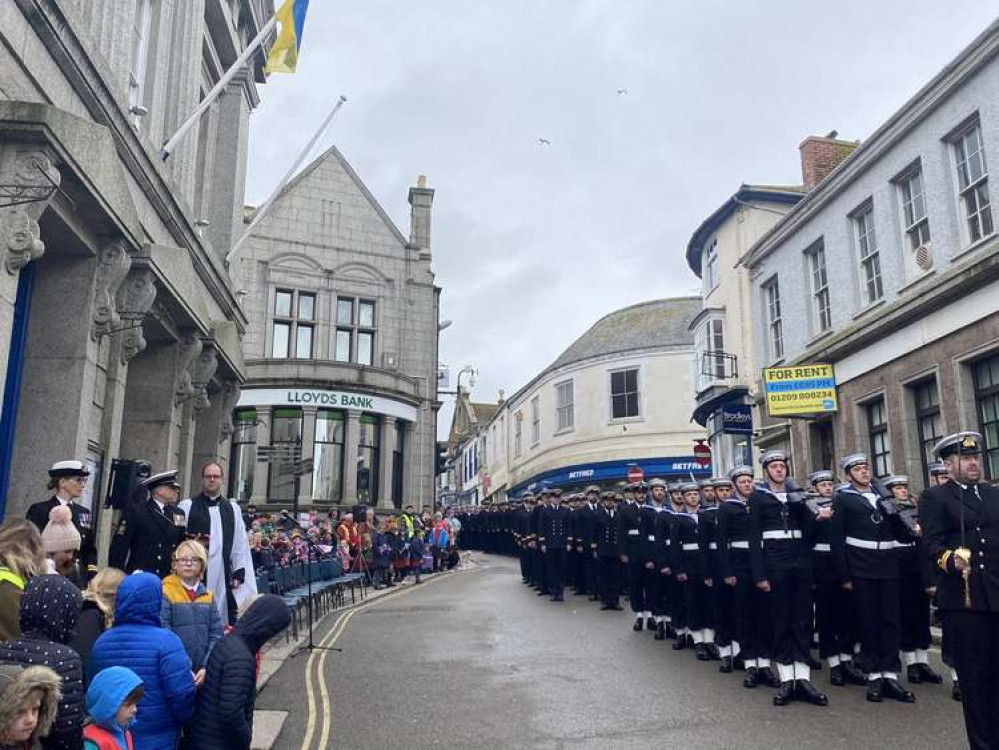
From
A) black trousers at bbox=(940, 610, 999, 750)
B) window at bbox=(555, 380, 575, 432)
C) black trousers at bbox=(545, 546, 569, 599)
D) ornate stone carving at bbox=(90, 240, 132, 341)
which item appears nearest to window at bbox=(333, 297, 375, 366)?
window at bbox=(555, 380, 575, 432)

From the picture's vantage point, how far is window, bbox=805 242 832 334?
61.9 feet

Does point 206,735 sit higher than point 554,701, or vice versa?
point 206,735

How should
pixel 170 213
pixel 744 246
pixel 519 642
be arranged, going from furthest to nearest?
1. pixel 744 246
2. pixel 170 213
3. pixel 519 642

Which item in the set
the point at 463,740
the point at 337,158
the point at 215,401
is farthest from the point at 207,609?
the point at 337,158

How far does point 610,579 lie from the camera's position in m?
15.3

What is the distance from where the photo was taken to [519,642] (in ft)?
36.5

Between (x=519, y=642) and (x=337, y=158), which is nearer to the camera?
(x=519, y=642)

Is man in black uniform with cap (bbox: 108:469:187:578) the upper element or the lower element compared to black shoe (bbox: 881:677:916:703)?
upper

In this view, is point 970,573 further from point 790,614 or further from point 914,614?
point 914,614

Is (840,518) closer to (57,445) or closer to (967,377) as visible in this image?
(967,377)

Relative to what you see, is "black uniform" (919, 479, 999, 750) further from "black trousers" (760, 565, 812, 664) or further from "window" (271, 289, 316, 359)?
"window" (271, 289, 316, 359)

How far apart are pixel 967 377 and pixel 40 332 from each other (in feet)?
44.1

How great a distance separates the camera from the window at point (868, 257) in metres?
16.8

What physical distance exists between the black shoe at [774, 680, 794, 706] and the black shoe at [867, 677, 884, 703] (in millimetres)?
664
